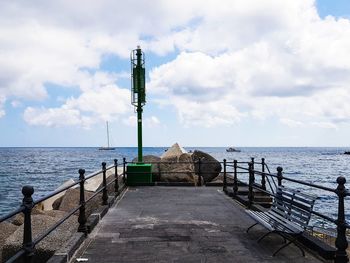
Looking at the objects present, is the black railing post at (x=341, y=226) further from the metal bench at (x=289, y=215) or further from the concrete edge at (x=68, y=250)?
the concrete edge at (x=68, y=250)

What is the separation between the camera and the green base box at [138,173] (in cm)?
1561

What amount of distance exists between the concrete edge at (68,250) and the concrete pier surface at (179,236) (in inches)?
4.6

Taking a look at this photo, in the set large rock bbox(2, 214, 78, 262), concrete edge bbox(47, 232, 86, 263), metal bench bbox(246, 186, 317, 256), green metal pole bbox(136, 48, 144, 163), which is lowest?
large rock bbox(2, 214, 78, 262)

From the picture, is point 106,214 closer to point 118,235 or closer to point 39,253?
point 118,235

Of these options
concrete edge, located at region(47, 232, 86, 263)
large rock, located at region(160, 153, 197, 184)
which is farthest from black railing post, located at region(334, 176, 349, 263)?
large rock, located at region(160, 153, 197, 184)

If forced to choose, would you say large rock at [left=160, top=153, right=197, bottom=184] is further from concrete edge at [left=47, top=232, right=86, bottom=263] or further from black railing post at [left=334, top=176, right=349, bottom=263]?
black railing post at [left=334, top=176, right=349, bottom=263]

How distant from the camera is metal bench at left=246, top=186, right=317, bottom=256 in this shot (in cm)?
612

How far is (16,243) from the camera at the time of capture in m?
7.20

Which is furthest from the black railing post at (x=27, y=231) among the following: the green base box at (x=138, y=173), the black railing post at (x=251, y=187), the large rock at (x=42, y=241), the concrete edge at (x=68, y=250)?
the green base box at (x=138, y=173)

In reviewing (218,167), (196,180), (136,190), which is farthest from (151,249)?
(218,167)

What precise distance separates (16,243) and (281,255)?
4423 mm

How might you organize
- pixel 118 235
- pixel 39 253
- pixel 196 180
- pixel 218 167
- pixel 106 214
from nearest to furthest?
pixel 39 253 < pixel 118 235 < pixel 106 214 < pixel 196 180 < pixel 218 167

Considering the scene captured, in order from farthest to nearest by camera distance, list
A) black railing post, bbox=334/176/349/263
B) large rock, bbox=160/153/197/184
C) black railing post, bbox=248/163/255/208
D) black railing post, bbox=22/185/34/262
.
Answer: large rock, bbox=160/153/197/184 → black railing post, bbox=248/163/255/208 → black railing post, bbox=334/176/349/263 → black railing post, bbox=22/185/34/262

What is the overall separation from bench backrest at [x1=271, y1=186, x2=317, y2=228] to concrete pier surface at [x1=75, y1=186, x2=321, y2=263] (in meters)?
0.49
